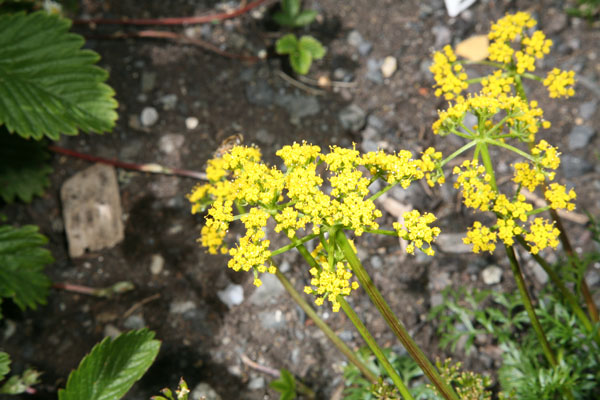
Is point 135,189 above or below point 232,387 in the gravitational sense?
above

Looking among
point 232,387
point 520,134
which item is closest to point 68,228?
point 232,387

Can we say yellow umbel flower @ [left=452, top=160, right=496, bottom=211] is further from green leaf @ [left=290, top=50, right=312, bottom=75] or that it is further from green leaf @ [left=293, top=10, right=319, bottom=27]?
green leaf @ [left=293, top=10, right=319, bottom=27]

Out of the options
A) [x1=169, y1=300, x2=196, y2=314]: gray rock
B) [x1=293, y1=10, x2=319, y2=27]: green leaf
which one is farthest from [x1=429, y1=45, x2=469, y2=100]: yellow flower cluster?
[x1=169, y1=300, x2=196, y2=314]: gray rock

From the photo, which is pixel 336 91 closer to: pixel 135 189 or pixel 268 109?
pixel 268 109

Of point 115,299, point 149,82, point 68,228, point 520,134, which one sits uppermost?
point 149,82

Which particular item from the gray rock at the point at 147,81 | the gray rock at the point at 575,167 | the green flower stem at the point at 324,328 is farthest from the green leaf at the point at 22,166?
the gray rock at the point at 575,167

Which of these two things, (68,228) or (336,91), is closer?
(68,228)

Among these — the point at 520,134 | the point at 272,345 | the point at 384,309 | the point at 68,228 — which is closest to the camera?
the point at 384,309
